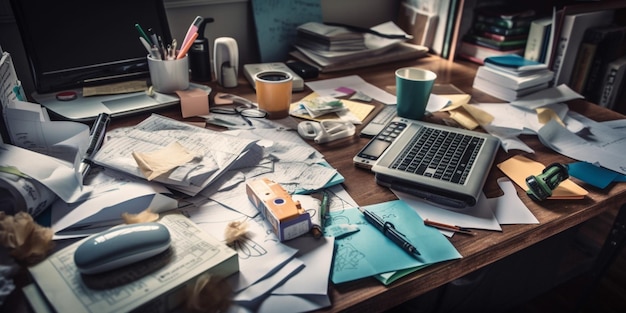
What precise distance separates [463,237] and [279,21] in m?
0.98

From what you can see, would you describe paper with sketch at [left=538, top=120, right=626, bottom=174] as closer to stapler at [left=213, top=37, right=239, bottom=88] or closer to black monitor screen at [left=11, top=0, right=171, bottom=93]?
stapler at [left=213, top=37, right=239, bottom=88]

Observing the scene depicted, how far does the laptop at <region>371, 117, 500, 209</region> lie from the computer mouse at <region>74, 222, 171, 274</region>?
39 cm

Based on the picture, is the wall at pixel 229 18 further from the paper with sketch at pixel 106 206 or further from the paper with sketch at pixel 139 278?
the paper with sketch at pixel 139 278

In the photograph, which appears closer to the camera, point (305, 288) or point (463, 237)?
point (305, 288)

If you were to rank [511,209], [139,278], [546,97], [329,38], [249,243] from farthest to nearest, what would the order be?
Result: 1. [329,38]
2. [546,97]
3. [511,209]
4. [249,243]
5. [139,278]

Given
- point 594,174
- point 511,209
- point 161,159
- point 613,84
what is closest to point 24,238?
point 161,159

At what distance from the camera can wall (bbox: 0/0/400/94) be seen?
106cm

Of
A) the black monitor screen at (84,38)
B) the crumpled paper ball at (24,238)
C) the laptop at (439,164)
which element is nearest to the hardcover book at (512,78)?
the laptop at (439,164)

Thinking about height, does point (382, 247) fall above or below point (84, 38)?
below

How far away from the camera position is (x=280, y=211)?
0.62m

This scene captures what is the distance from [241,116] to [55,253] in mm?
529

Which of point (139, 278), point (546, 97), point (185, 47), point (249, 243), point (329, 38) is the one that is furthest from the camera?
point (329, 38)

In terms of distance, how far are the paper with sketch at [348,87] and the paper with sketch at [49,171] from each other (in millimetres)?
648

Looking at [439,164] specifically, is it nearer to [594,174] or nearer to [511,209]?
[511,209]
